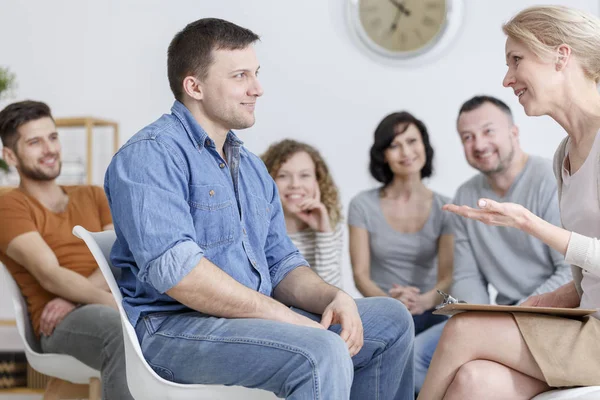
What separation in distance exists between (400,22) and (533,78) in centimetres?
271

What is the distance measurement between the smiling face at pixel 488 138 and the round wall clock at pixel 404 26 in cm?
139

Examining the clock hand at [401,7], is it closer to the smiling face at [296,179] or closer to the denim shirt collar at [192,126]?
the smiling face at [296,179]

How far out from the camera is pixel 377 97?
4.39 metres

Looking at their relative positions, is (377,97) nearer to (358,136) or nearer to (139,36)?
(358,136)

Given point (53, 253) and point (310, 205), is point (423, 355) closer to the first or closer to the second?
point (310, 205)

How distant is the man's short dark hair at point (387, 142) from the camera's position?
3199mm

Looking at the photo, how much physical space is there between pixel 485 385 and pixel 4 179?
10.9 ft

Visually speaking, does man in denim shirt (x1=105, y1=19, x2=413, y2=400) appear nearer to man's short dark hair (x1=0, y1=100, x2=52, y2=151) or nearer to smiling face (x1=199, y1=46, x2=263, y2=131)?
smiling face (x1=199, y1=46, x2=263, y2=131)

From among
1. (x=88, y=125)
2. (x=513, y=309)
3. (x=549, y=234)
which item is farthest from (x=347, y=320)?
(x=88, y=125)

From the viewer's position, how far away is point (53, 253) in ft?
8.66

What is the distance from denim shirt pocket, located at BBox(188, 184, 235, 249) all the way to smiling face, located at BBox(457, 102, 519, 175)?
148cm

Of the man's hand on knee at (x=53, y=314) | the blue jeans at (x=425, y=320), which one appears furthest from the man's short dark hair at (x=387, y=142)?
the man's hand on knee at (x=53, y=314)

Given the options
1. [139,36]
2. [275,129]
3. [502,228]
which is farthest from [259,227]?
[139,36]

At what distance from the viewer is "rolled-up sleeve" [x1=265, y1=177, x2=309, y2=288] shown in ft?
6.37
